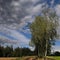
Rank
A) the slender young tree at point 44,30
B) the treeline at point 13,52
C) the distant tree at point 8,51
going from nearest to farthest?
the slender young tree at point 44,30 < the treeline at point 13,52 < the distant tree at point 8,51

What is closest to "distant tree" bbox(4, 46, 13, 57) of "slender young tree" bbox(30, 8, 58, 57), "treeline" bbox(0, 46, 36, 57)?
"treeline" bbox(0, 46, 36, 57)

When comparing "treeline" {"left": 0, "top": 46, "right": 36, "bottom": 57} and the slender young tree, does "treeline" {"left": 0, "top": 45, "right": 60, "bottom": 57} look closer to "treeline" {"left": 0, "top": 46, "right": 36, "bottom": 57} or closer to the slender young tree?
"treeline" {"left": 0, "top": 46, "right": 36, "bottom": 57}

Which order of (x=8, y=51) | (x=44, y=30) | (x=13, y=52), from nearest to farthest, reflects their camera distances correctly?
(x=44, y=30)
(x=8, y=51)
(x=13, y=52)

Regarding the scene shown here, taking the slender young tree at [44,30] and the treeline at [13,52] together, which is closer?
the slender young tree at [44,30]

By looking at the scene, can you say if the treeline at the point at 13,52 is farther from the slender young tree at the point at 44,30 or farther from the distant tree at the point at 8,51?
the slender young tree at the point at 44,30

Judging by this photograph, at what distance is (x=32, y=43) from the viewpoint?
160 feet

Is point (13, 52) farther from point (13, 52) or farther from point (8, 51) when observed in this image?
point (8, 51)

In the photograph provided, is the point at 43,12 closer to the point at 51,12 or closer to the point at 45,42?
the point at 51,12

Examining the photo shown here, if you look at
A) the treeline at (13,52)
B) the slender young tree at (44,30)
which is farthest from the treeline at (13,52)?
the slender young tree at (44,30)

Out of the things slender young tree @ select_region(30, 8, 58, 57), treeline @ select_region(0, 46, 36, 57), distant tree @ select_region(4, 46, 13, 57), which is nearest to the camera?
slender young tree @ select_region(30, 8, 58, 57)

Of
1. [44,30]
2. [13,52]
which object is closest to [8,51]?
[13,52]

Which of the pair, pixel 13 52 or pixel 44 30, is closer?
pixel 44 30

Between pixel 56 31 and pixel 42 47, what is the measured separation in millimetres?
7380

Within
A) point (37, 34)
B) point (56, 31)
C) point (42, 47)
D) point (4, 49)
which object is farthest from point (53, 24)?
point (4, 49)
